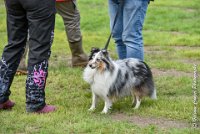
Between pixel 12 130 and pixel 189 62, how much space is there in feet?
14.9

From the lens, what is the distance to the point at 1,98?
204 inches

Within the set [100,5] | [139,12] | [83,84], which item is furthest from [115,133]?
[100,5]

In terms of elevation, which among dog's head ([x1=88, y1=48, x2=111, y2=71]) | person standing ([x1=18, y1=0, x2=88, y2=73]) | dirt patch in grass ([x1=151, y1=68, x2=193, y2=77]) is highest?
dog's head ([x1=88, y1=48, x2=111, y2=71])

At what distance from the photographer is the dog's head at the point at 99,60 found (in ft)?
16.5

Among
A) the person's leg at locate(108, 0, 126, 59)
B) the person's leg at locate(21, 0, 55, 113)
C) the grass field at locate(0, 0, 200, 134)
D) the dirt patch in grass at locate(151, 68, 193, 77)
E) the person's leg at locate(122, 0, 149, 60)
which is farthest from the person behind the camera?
the dirt patch in grass at locate(151, 68, 193, 77)

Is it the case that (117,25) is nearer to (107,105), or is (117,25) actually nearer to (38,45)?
(107,105)

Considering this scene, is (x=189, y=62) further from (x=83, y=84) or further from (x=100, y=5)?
(x=100, y=5)

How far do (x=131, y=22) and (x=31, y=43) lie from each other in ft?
4.17

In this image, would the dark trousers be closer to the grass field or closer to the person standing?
the grass field

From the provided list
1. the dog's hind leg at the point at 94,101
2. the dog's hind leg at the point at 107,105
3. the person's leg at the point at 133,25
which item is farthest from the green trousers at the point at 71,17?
the dog's hind leg at the point at 107,105

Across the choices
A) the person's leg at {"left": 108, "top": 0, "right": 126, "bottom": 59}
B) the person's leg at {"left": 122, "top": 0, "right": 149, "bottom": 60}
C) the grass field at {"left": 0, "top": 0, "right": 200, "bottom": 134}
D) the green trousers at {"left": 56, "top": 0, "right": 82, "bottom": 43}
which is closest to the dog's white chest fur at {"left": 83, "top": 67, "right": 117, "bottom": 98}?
the grass field at {"left": 0, "top": 0, "right": 200, "bottom": 134}

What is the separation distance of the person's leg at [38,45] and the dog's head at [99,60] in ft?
1.50

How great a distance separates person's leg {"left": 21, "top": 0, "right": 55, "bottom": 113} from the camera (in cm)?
487

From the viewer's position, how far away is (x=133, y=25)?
5.70m
